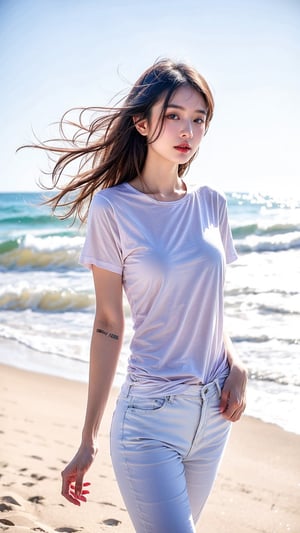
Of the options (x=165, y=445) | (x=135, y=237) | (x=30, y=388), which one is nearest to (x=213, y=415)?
(x=165, y=445)

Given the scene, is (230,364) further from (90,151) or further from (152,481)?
(90,151)

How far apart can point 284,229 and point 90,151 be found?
17.6 m

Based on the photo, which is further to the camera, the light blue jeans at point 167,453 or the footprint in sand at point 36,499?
the footprint in sand at point 36,499

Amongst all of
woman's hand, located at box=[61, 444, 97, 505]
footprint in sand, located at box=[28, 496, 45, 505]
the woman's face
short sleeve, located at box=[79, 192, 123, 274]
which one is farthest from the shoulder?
footprint in sand, located at box=[28, 496, 45, 505]

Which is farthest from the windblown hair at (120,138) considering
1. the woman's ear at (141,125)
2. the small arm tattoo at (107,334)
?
the small arm tattoo at (107,334)

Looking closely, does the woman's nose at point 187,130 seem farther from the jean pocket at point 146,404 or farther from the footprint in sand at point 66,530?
the footprint in sand at point 66,530

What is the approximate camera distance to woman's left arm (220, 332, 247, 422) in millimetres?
2471

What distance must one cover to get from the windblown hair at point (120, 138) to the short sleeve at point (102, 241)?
307 millimetres

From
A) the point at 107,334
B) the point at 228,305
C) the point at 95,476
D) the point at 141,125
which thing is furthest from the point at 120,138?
the point at 228,305

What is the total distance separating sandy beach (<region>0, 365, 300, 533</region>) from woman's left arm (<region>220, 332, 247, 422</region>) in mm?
1769

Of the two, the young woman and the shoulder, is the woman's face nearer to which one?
the young woman

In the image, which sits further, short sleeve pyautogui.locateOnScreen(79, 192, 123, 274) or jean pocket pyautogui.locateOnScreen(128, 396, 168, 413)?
short sleeve pyautogui.locateOnScreen(79, 192, 123, 274)

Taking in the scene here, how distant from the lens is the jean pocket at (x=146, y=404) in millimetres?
2346

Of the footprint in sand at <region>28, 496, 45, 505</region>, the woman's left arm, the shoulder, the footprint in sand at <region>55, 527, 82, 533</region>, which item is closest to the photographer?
the woman's left arm
